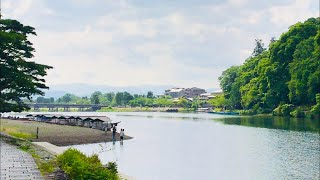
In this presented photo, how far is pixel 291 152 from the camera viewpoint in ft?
135

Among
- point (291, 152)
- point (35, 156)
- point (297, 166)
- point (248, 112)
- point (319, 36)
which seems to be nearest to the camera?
point (35, 156)

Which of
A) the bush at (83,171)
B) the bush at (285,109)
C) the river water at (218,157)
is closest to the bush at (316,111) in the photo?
the bush at (285,109)

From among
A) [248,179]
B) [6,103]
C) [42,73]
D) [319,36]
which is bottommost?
[248,179]

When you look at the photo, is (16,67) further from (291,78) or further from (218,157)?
(291,78)

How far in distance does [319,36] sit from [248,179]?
2825 inches

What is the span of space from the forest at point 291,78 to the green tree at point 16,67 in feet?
221

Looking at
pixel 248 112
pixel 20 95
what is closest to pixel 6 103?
pixel 20 95

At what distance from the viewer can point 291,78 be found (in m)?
105

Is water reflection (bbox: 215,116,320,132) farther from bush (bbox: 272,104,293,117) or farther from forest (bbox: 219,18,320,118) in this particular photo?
bush (bbox: 272,104,293,117)

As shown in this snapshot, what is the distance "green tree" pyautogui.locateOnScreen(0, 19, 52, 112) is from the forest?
221 feet

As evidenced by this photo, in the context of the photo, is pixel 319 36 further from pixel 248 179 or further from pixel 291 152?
pixel 248 179

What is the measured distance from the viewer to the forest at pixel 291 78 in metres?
96.8

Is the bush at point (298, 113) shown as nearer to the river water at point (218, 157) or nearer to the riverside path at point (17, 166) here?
the river water at point (218, 157)

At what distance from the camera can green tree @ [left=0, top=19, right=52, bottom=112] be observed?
115 ft
